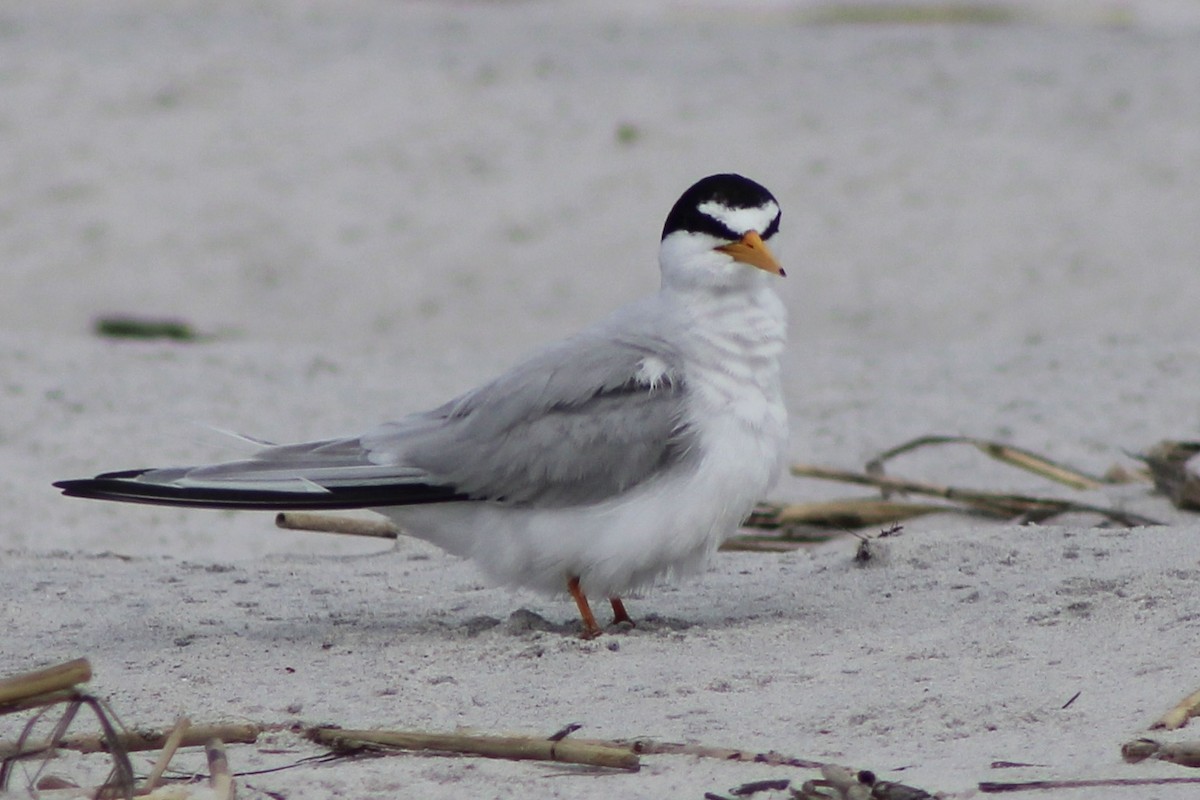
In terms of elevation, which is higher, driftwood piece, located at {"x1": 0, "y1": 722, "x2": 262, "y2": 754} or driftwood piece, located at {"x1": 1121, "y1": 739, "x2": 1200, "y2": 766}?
driftwood piece, located at {"x1": 1121, "y1": 739, "x2": 1200, "y2": 766}

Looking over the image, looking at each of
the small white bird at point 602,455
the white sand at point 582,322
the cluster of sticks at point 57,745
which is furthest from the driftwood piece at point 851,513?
the cluster of sticks at point 57,745

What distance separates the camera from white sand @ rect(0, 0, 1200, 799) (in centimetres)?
336

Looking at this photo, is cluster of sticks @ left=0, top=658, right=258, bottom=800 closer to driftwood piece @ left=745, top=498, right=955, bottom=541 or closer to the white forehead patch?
the white forehead patch

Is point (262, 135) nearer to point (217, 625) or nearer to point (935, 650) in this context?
point (217, 625)

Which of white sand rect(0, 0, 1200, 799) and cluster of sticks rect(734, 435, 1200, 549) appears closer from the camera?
white sand rect(0, 0, 1200, 799)

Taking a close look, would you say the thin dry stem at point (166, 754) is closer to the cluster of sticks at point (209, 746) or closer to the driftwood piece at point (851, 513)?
the cluster of sticks at point (209, 746)

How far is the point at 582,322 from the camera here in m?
9.53

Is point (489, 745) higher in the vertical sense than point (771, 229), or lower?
lower

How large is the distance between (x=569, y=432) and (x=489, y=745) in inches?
42.8

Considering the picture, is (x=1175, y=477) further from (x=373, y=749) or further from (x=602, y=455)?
(x=373, y=749)

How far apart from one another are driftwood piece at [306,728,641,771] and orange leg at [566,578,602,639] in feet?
2.82

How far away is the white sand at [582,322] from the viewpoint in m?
3.36

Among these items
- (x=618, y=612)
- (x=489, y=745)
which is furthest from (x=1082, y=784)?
(x=618, y=612)

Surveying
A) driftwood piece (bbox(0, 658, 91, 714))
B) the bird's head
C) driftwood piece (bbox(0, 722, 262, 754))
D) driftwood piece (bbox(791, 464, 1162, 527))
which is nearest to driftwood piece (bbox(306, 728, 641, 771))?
driftwood piece (bbox(0, 722, 262, 754))
